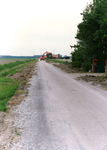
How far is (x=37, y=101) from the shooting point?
953 cm

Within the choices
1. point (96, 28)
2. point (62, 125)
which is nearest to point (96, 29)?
point (96, 28)

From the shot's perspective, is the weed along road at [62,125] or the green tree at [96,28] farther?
the green tree at [96,28]

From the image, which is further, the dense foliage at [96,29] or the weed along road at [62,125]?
the dense foliage at [96,29]

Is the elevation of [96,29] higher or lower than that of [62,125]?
higher

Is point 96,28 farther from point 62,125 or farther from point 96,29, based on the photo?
point 62,125

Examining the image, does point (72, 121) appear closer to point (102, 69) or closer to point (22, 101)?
point (22, 101)

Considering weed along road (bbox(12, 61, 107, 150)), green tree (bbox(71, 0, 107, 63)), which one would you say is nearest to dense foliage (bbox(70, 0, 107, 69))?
green tree (bbox(71, 0, 107, 63))

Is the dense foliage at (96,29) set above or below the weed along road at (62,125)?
above

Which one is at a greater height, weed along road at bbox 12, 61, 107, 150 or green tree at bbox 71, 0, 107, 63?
green tree at bbox 71, 0, 107, 63

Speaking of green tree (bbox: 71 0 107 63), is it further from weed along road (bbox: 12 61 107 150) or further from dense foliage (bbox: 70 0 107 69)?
weed along road (bbox: 12 61 107 150)

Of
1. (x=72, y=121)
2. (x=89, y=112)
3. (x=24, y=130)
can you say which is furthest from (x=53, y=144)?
(x=89, y=112)

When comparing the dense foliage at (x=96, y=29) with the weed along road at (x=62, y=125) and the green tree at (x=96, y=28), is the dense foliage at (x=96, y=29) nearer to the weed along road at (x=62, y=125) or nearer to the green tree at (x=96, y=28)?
the green tree at (x=96, y=28)

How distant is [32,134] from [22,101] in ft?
14.3

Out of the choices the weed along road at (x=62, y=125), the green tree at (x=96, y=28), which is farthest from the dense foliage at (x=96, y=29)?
the weed along road at (x=62, y=125)
